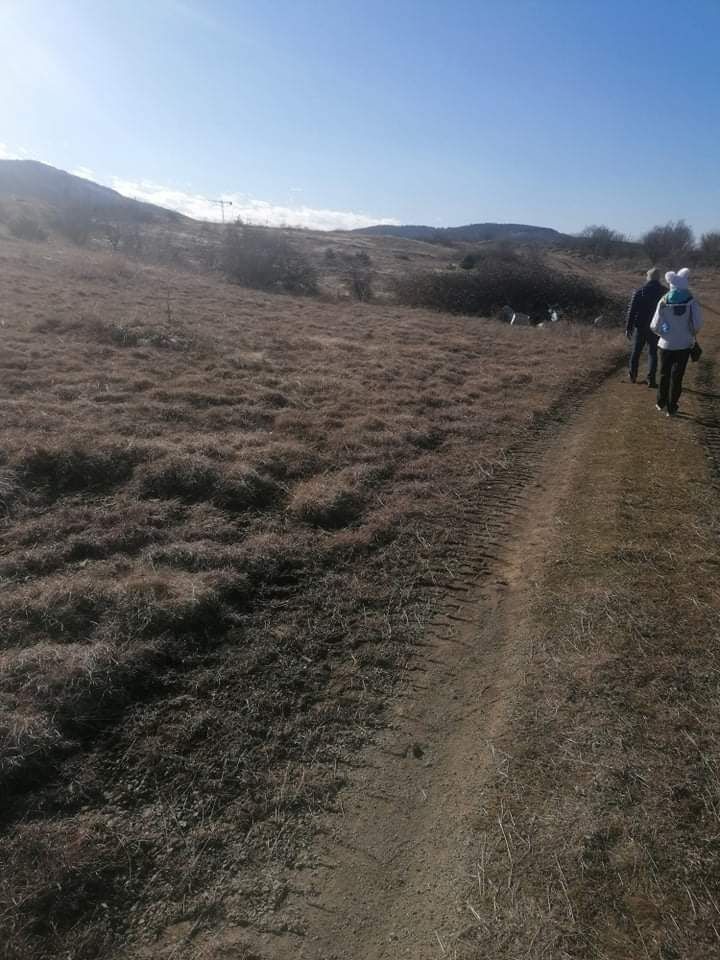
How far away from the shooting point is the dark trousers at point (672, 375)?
326 inches

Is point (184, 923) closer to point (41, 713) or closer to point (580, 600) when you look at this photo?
point (41, 713)

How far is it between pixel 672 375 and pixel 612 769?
Answer: 7990 millimetres

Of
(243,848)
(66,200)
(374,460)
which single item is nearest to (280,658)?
(243,848)

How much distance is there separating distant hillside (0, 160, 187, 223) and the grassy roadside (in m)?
43.6

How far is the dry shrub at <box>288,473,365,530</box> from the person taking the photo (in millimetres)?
5383

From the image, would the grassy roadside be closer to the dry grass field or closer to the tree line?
the dry grass field

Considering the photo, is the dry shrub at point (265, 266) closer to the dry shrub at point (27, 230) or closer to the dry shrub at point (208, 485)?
the dry shrub at point (27, 230)

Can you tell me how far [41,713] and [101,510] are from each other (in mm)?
2403

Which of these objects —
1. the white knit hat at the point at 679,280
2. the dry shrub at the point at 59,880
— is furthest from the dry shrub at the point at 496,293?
the dry shrub at the point at 59,880

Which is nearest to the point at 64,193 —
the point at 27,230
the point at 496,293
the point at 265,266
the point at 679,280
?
the point at 27,230

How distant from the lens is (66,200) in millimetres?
40344

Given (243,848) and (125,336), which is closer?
(243,848)

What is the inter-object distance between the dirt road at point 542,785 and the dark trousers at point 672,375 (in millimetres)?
4346

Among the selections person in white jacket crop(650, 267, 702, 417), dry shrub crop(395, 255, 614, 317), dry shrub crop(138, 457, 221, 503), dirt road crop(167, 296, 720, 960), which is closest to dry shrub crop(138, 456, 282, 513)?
dry shrub crop(138, 457, 221, 503)
